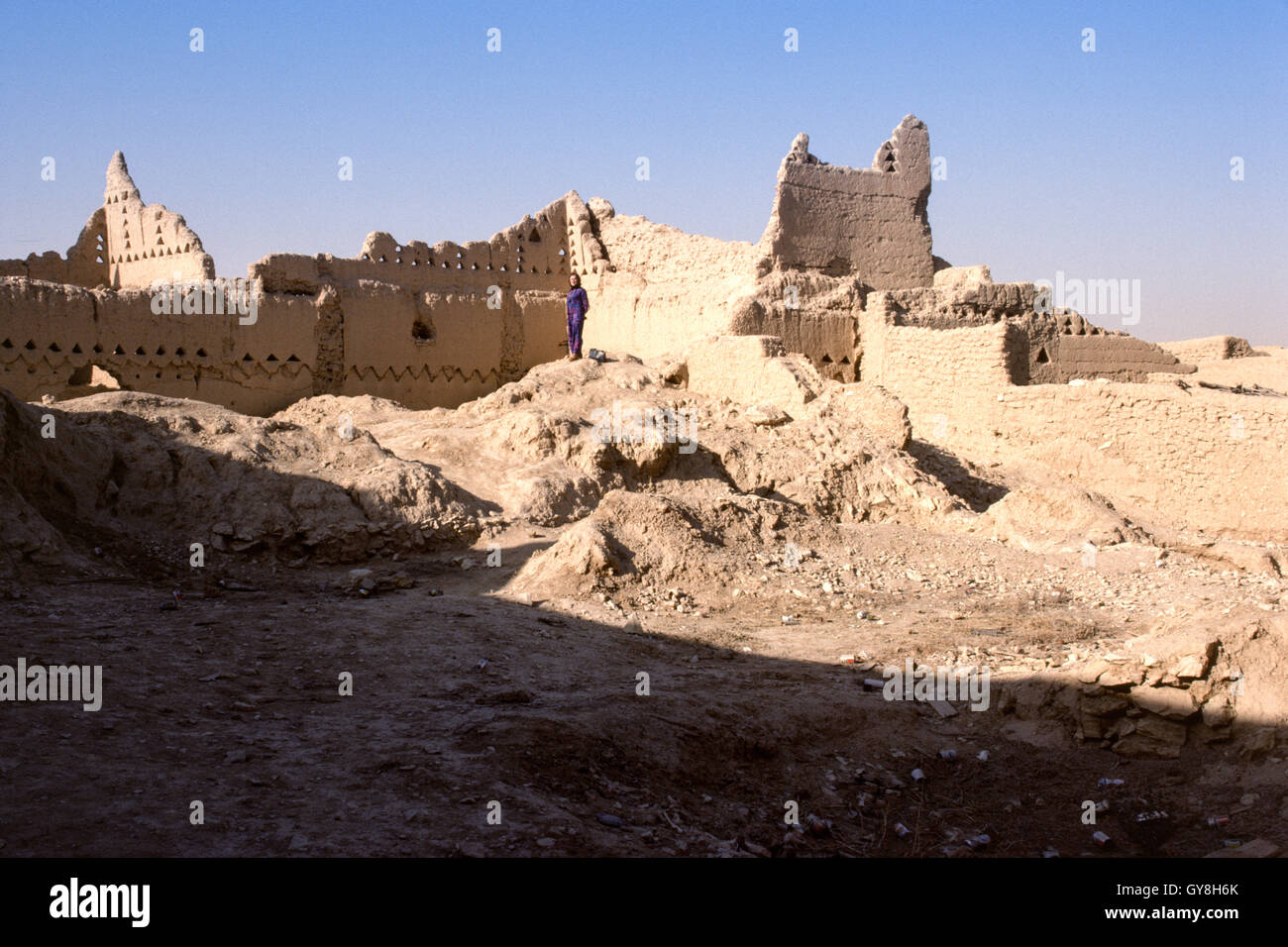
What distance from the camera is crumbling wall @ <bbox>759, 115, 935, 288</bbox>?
15.2 m

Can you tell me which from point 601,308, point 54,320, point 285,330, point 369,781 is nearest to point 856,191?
point 601,308

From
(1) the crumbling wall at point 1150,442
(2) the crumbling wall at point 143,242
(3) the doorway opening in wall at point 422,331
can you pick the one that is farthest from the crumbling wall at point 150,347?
(1) the crumbling wall at point 1150,442

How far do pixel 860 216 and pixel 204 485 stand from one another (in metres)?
10.7

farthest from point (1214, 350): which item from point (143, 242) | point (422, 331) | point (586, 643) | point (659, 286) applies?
point (143, 242)

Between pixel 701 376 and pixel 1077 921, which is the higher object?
pixel 701 376

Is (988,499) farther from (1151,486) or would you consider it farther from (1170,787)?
(1170,787)

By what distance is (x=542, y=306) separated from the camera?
17.9 meters

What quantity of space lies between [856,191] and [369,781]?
44.8ft

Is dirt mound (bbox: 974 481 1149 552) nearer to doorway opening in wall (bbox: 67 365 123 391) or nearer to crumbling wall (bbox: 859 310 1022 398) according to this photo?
crumbling wall (bbox: 859 310 1022 398)

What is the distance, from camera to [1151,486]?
37.0ft

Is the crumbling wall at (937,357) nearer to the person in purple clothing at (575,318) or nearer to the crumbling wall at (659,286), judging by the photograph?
the crumbling wall at (659,286)

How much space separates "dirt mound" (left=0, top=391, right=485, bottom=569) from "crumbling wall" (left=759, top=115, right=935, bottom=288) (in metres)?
7.29

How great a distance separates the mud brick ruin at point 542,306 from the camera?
13.4 metres

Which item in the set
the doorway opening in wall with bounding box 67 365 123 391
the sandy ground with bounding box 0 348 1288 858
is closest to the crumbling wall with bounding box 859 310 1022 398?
the sandy ground with bounding box 0 348 1288 858
